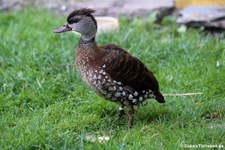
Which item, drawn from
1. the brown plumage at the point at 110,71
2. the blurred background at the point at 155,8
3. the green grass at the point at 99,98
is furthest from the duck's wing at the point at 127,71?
the blurred background at the point at 155,8

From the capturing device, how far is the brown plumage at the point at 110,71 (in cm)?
461

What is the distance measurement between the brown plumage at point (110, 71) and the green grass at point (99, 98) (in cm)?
26

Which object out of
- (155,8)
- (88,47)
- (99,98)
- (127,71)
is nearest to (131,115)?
(127,71)

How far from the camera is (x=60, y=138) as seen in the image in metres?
4.31

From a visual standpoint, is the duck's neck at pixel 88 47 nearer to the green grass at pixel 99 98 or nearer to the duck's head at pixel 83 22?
the duck's head at pixel 83 22

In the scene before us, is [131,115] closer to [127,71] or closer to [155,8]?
[127,71]

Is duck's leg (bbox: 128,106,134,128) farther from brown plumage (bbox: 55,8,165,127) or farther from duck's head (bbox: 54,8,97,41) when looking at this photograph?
duck's head (bbox: 54,8,97,41)

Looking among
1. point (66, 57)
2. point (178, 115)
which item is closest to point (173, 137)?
point (178, 115)

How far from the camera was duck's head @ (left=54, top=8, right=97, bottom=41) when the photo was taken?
15.5ft

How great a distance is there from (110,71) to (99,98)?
66 cm

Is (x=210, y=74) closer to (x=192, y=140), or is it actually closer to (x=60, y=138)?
(x=192, y=140)

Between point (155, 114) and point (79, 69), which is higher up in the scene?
point (79, 69)

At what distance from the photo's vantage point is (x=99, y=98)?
521 centimetres

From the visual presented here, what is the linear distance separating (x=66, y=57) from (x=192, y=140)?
2308 millimetres
